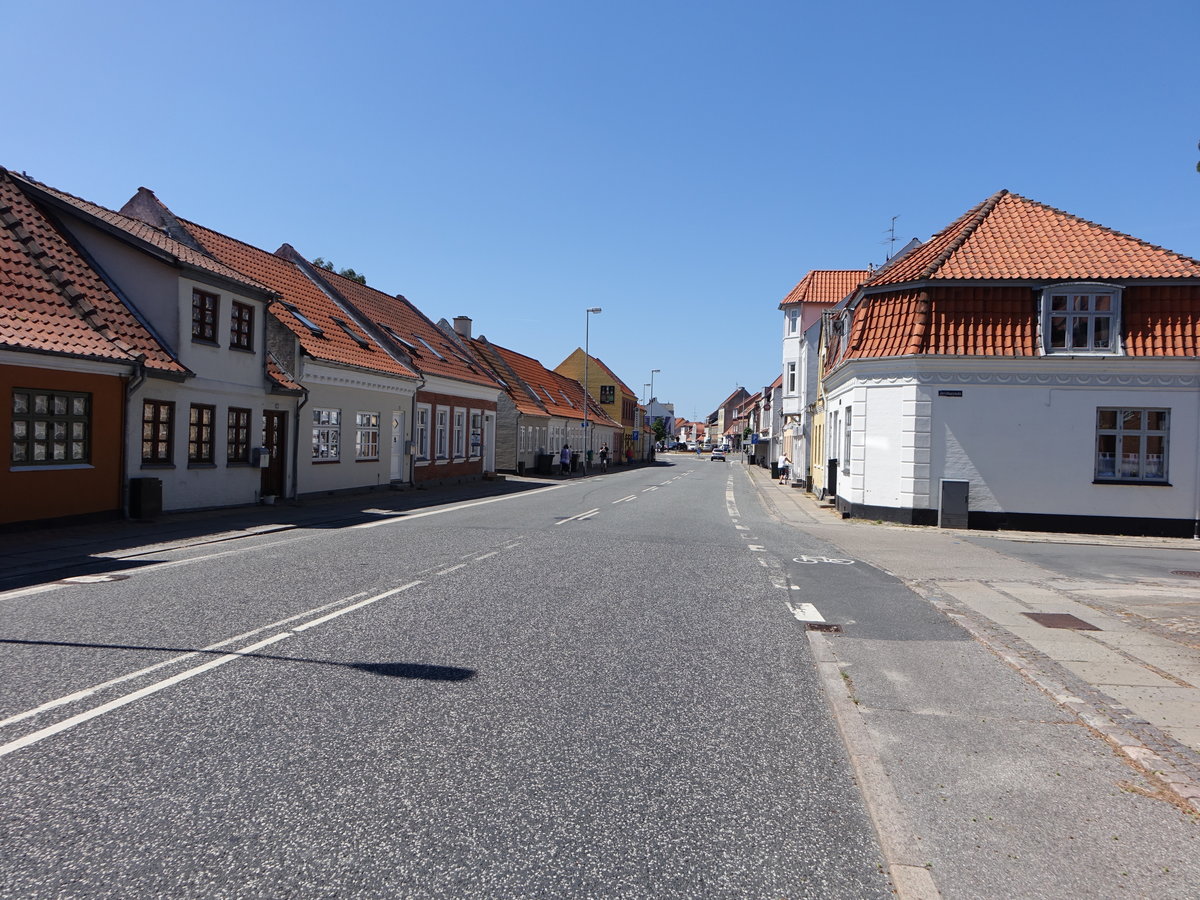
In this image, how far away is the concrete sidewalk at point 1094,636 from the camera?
5281mm

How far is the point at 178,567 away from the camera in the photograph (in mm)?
11188

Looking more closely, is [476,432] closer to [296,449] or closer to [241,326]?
[296,449]

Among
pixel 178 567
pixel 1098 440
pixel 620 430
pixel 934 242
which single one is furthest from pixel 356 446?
pixel 620 430

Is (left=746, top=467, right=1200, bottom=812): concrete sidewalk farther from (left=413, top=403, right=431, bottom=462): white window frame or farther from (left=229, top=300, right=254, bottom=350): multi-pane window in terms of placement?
(left=413, top=403, right=431, bottom=462): white window frame

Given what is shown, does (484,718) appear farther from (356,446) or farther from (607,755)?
(356,446)

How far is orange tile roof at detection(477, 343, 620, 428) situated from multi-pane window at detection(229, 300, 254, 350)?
3076 cm

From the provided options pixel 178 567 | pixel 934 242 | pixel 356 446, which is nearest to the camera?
pixel 178 567

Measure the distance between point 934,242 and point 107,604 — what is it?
2154 cm

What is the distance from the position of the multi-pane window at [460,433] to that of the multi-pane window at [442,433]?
91 cm

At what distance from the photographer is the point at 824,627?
8.38 meters

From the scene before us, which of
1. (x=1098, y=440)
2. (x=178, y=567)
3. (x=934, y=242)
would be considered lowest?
(x=178, y=567)

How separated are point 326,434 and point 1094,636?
2031 cm

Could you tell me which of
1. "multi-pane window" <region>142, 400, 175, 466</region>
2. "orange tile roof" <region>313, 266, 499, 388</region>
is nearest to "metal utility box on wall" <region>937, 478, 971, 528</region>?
"multi-pane window" <region>142, 400, 175, 466</region>

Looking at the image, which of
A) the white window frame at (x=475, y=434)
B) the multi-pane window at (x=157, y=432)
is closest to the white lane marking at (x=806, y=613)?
the multi-pane window at (x=157, y=432)
